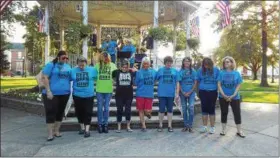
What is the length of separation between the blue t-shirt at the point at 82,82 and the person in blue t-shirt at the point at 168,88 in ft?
5.28

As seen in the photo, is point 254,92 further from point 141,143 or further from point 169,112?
point 141,143

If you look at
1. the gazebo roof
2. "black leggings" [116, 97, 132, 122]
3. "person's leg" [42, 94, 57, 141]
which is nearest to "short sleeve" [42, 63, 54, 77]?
"person's leg" [42, 94, 57, 141]

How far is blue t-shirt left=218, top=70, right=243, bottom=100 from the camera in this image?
22.8 feet

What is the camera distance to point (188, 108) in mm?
7477

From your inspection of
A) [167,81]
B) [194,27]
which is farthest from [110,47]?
[167,81]

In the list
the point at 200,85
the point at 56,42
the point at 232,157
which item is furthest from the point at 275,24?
the point at 232,157

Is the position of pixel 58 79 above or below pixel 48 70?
below

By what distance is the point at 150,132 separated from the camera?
7277 mm

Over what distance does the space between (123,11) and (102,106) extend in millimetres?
10337

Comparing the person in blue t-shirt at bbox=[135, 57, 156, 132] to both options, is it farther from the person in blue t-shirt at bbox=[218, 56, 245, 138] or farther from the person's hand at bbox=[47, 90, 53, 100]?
the person's hand at bbox=[47, 90, 53, 100]

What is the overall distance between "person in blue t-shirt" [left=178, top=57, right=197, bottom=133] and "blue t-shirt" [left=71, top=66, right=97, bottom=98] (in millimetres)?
2080

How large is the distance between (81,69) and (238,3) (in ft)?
77.3

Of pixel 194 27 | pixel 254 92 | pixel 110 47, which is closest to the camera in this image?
pixel 110 47

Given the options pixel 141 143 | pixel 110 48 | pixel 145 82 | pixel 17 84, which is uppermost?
pixel 110 48
